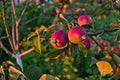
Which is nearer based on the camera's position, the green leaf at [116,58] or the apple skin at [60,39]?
the apple skin at [60,39]

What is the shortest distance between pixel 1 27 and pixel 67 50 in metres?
3.15

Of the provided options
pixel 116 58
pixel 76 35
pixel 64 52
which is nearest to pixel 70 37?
pixel 76 35

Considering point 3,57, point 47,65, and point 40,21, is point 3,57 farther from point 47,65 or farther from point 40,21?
point 40,21

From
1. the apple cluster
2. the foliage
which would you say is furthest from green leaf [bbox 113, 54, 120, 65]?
the apple cluster

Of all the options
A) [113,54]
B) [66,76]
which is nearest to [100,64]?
[113,54]

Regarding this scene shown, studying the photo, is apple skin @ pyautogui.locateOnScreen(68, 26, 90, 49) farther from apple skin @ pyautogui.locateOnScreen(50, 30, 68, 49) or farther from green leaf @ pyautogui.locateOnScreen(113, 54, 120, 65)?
green leaf @ pyautogui.locateOnScreen(113, 54, 120, 65)

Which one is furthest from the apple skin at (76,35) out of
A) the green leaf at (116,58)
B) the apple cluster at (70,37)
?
the green leaf at (116,58)

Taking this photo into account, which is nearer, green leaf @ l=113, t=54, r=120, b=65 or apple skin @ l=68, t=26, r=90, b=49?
apple skin @ l=68, t=26, r=90, b=49

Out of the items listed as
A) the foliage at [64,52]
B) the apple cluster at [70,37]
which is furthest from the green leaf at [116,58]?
the apple cluster at [70,37]

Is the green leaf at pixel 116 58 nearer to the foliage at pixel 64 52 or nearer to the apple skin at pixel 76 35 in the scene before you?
the foliage at pixel 64 52

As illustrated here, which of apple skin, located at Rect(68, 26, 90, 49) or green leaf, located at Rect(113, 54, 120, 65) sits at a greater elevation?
apple skin, located at Rect(68, 26, 90, 49)

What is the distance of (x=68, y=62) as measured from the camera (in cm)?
411

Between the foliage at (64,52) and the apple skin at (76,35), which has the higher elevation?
the apple skin at (76,35)

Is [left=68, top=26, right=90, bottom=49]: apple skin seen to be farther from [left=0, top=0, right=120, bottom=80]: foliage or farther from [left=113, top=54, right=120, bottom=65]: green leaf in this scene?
[left=113, top=54, right=120, bottom=65]: green leaf
